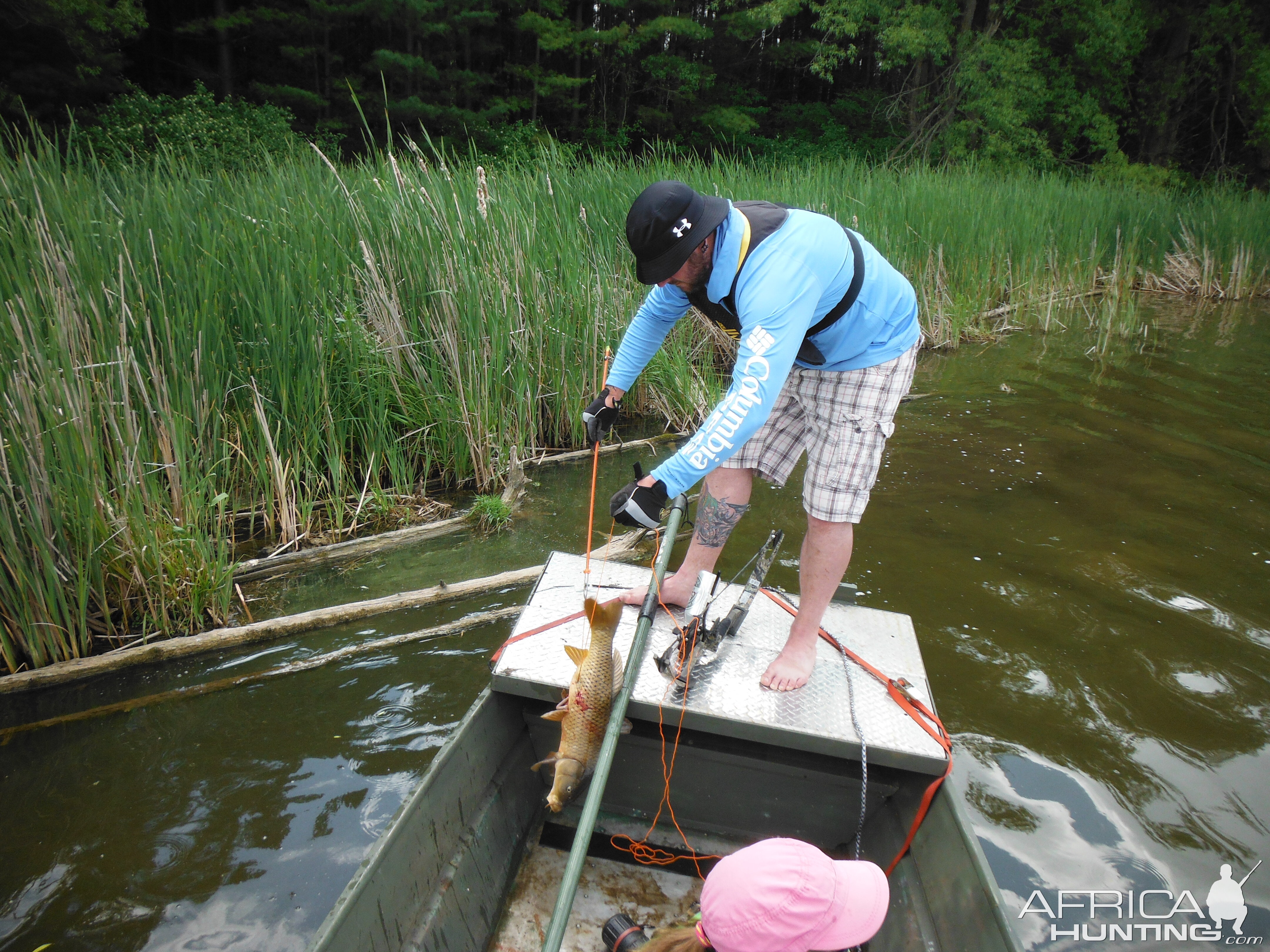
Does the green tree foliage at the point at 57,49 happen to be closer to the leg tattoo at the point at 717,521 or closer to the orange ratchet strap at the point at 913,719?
the leg tattoo at the point at 717,521

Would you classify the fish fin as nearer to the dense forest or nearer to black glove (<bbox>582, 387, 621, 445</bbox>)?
black glove (<bbox>582, 387, 621, 445</bbox>)

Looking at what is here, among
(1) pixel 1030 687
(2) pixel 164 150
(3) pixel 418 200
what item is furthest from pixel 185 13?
(1) pixel 1030 687

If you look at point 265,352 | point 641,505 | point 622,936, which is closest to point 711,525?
point 641,505

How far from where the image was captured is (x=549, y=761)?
90.0 inches

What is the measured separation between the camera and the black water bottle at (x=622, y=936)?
2008 mm

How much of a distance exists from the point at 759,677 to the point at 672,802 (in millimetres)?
498

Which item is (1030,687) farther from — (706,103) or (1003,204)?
(706,103)

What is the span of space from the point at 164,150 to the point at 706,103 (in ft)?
56.5

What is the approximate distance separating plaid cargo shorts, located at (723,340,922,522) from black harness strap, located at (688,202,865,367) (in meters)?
0.12

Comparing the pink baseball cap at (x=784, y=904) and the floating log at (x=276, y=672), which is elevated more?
the pink baseball cap at (x=784, y=904)

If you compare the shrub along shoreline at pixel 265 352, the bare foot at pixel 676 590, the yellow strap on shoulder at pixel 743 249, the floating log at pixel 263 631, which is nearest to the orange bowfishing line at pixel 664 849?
the bare foot at pixel 676 590

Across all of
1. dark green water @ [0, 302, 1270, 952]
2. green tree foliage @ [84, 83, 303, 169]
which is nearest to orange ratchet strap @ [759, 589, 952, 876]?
dark green water @ [0, 302, 1270, 952]

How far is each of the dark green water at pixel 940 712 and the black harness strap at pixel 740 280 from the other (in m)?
1.69

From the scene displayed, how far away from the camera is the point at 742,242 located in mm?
2203
